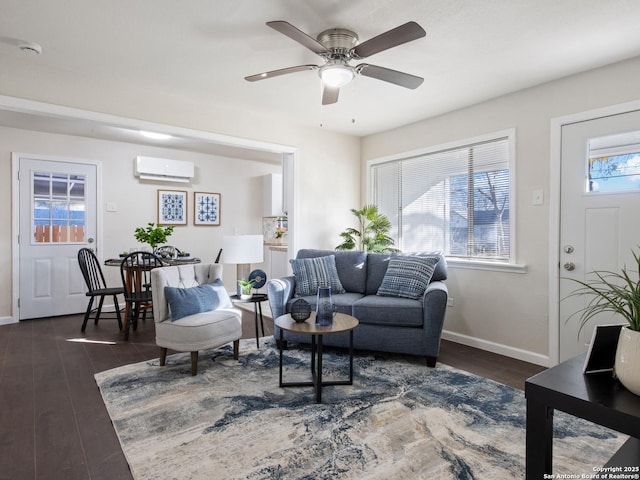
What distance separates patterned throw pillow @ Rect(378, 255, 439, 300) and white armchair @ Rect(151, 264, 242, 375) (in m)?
1.46

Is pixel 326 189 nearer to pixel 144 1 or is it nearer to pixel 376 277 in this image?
pixel 376 277

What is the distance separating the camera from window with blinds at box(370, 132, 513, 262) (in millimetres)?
3680

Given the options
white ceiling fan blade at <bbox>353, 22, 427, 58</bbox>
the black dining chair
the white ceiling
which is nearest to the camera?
white ceiling fan blade at <bbox>353, 22, 427, 58</bbox>

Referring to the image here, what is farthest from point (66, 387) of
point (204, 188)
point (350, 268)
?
point (204, 188)

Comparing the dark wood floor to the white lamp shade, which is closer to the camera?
the dark wood floor

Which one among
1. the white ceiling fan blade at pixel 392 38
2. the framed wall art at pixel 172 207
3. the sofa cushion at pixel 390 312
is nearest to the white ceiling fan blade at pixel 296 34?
the white ceiling fan blade at pixel 392 38

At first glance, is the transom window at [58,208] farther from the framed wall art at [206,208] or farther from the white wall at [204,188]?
the framed wall art at [206,208]

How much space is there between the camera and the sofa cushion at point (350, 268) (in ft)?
13.0

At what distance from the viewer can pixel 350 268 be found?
4039 mm

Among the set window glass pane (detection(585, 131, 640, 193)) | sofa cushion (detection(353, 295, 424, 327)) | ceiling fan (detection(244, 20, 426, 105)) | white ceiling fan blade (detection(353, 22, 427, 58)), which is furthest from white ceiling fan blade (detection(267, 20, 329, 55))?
window glass pane (detection(585, 131, 640, 193))

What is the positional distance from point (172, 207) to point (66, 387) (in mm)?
3445

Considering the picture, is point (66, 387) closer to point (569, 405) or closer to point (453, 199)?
point (569, 405)

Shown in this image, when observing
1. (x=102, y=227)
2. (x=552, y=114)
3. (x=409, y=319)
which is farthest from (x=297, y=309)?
(x=102, y=227)

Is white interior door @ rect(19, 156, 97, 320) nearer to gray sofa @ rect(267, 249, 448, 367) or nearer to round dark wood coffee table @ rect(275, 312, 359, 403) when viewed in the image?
gray sofa @ rect(267, 249, 448, 367)
